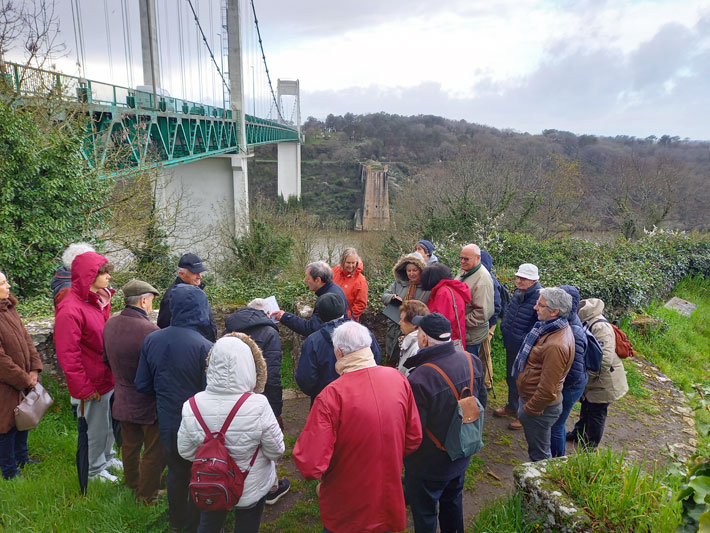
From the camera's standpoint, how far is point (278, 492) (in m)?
3.24

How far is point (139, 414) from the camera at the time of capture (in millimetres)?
2877

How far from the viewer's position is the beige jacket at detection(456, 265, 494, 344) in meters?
4.25

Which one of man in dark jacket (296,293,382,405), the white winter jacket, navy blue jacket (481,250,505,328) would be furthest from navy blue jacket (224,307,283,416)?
navy blue jacket (481,250,505,328)

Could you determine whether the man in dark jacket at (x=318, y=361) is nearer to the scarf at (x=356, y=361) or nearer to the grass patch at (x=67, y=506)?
the scarf at (x=356, y=361)

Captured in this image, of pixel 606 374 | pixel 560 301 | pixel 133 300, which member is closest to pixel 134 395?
pixel 133 300

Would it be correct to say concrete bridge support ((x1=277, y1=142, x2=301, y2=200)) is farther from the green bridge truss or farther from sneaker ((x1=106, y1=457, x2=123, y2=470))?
sneaker ((x1=106, y1=457, x2=123, y2=470))

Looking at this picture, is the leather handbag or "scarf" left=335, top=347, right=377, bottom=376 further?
the leather handbag

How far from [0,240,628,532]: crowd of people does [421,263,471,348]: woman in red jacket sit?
12 millimetres

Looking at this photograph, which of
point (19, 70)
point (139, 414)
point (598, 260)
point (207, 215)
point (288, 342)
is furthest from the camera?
point (207, 215)

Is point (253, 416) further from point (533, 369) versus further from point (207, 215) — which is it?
point (207, 215)

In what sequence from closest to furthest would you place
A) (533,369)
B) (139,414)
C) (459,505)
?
(459,505)
(139,414)
(533,369)

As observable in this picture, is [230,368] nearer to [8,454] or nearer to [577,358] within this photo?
[8,454]

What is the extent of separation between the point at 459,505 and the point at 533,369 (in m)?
1.09

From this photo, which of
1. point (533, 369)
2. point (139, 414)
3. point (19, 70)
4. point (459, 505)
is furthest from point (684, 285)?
point (19, 70)
